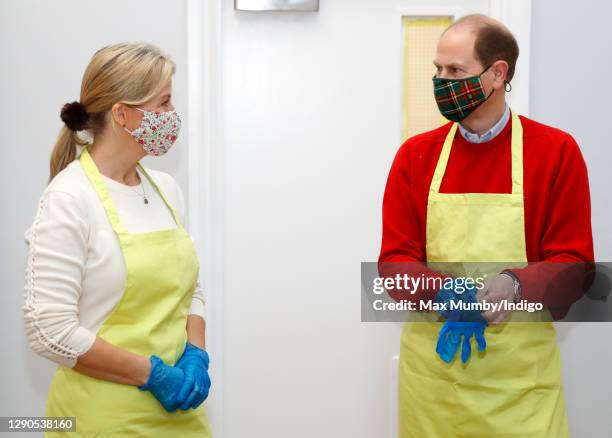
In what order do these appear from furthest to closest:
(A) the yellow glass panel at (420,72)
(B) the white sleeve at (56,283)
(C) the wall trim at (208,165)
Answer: (A) the yellow glass panel at (420,72)
(C) the wall trim at (208,165)
(B) the white sleeve at (56,283)

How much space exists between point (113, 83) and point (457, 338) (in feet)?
3.09

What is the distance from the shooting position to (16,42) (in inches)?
82.2

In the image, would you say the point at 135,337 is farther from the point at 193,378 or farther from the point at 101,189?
the point at 101,189

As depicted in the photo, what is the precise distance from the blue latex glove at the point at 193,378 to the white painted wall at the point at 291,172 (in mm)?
727

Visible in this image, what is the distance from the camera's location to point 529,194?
59.1 inches

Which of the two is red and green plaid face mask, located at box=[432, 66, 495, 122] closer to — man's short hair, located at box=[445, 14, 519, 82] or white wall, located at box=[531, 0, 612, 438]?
man's short hair, located at box=[445, 14, 519, 82]

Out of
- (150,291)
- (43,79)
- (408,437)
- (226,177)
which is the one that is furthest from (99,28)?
(408,437)

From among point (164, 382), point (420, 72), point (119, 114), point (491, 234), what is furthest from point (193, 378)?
point (420, 72)

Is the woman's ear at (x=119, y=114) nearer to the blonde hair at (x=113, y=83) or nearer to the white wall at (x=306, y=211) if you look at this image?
the blonde hair at (x=113, y=83)

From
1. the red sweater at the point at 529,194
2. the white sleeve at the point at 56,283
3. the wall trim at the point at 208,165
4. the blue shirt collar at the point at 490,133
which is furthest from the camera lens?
the wall trim at the point at 208,165

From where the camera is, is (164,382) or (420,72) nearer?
(164,382)

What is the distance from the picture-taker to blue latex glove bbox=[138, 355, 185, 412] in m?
1.35

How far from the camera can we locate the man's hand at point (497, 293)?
1.43 m

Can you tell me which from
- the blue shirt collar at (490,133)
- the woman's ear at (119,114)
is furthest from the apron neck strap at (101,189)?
the blue shirt collar at (490,133)
